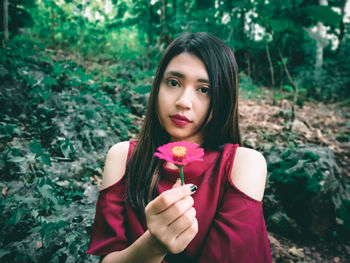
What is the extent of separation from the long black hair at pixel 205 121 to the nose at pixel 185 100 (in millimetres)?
116

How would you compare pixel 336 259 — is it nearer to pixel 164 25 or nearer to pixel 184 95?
pixel 184 95

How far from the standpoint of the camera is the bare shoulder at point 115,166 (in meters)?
1.09

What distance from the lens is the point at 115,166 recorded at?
1.11 meters

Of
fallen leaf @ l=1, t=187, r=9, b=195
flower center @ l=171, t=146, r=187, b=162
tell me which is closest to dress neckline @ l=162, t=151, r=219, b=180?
flower center @ l=171, t=146, r=187, b=162

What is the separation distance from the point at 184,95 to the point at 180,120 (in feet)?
0.38

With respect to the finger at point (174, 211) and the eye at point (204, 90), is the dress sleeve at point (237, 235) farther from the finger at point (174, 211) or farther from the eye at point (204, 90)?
the eye at point (204, 90)

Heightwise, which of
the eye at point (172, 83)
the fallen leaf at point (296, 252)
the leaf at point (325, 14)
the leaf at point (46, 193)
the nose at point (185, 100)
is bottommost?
the fallen leaf at point (296, 252)

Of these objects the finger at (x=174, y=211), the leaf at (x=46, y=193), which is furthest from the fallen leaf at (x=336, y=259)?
the leaf at (x=46, y=193)

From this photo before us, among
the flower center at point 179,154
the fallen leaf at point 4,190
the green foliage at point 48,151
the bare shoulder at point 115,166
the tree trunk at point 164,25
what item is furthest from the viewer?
the tree trunk at point 164,25

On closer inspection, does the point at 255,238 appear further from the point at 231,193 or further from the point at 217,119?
the point at 217,119

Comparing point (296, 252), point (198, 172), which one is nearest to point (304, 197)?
point (296, 252)

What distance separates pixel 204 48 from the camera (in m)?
1.00

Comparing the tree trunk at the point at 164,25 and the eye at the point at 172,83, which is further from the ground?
the tree trunk at the point at 164,25

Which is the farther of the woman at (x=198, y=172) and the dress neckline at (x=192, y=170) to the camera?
the dress neckline at (x=192, y=170)
